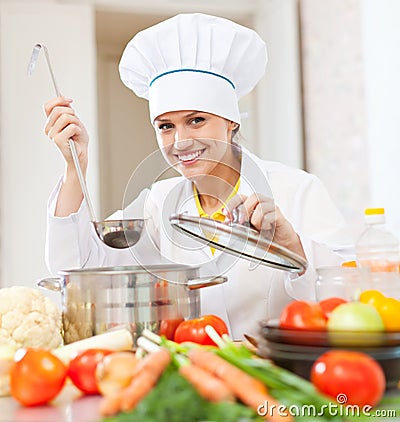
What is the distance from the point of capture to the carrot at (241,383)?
71cm

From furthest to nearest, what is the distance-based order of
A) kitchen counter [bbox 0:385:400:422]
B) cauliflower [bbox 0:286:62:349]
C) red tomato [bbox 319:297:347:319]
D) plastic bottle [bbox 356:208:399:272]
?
plastic bottle [bbox 356:208:399:272]
cauliflower [bbox 0:286:62:349]
red tomato [bbox 319:297:347:319]
kitchen counter [bbox 0:385:400:422]

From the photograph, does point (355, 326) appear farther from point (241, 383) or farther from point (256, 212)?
point (256, 212)

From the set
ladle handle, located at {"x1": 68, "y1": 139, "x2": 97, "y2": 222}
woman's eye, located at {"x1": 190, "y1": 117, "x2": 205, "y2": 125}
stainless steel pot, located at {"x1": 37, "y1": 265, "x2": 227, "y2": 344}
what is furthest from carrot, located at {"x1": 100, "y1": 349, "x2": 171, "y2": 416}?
woman's eye, located at {"x1": 190, "y1": 117, "x2": 205, "y2": 125}

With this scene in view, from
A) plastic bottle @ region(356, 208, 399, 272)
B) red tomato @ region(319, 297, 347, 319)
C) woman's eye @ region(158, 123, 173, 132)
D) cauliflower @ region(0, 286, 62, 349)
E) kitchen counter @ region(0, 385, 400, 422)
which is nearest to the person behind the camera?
kitchen counter @ region(0, 385, 400, 422)

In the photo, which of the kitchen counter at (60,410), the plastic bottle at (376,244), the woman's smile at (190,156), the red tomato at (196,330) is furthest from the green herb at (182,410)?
the plastic bottle at (376,244)

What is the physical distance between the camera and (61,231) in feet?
4.84

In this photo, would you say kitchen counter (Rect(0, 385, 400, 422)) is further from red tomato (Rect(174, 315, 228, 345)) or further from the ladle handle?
the ladle handle

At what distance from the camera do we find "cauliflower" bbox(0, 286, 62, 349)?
107 centimetres

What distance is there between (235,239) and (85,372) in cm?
35

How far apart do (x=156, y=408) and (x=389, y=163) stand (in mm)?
2199

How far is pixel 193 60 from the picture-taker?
1614 millimetres

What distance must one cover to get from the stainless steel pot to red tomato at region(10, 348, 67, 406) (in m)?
0.22

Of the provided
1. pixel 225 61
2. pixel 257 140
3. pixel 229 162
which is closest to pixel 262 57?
pixel 225 61

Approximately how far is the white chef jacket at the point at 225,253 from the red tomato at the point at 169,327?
0.13 m
